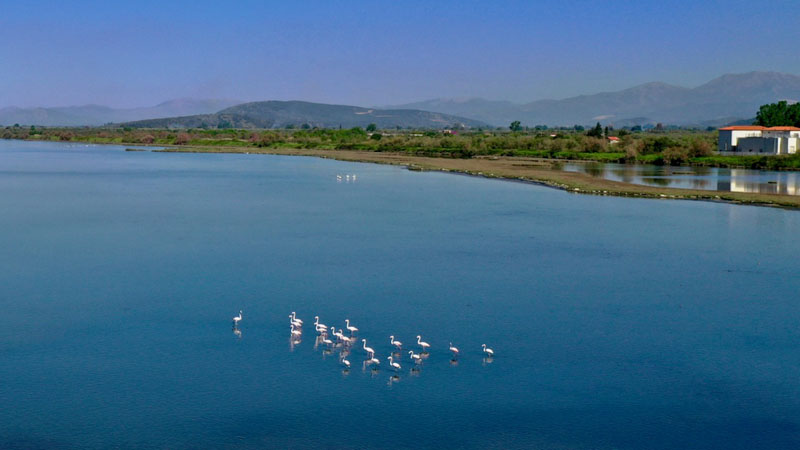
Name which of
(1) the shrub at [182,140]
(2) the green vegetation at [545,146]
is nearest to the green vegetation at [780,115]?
(2) the green vegetation at [545,146]

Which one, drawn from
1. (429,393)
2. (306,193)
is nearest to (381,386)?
(429,393)

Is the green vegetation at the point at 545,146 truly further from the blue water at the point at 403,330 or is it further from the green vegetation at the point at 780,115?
the blue water at the point at 403,330

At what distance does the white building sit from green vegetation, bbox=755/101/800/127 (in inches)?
367

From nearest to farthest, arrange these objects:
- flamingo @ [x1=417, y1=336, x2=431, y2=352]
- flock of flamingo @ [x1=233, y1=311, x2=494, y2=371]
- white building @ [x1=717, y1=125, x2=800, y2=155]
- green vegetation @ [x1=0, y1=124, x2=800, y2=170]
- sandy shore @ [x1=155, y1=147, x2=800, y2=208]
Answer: flock of flamingo @ [x1=233, y1=311, x2=494, y2=371]
flamingo @ [x1=417, y1=336, x2=431, y2=352]
sandy shore @ [x1=155, y1=147, x2=800, y2=208]
white building @ [x1=717, y1=125, x2=800, y2=155]
green vegetation @ [x1=0, y1=124, x2=800, y2=170]

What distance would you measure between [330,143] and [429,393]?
321ft

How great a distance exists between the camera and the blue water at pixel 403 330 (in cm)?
1228

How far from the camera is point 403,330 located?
659 inches

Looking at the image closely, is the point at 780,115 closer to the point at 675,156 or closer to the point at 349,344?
the point at 675,156

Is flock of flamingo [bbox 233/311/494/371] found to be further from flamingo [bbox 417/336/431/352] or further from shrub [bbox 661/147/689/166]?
shrub [bbox 661/147/689/166]

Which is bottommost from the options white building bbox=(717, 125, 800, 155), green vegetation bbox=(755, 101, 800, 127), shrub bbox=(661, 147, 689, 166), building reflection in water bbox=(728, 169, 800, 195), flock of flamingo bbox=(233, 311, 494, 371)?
flock of flamingo bbox=(233, 311, 494, 371)

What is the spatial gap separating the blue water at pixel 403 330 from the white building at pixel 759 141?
39.7 m

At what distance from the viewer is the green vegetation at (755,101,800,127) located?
82.6m

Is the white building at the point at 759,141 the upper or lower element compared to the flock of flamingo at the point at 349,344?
upper

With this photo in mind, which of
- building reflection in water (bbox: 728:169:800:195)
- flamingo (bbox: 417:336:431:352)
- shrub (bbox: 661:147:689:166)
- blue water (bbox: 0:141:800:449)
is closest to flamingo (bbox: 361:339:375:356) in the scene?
blue water (bbox: 0:141:800:449)
